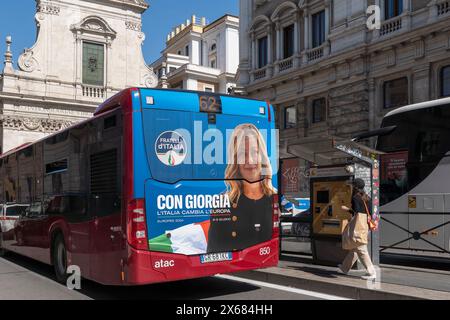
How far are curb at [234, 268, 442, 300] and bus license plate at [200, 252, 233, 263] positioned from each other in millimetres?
1385

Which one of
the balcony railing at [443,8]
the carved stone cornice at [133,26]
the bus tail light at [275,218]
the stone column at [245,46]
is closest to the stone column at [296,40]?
the stone column at [245,46]

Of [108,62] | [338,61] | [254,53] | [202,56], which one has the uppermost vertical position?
[202,56]

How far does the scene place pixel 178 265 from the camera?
707cm

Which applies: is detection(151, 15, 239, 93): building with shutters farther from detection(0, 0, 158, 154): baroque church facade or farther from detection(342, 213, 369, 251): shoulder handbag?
detection(342, 213, 369, 251): shoulder handbag

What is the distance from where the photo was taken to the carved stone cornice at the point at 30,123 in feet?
133

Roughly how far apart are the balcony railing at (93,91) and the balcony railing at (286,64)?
72.4ft

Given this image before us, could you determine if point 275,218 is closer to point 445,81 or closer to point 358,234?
point 358,234

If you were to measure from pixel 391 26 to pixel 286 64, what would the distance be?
7492 mm

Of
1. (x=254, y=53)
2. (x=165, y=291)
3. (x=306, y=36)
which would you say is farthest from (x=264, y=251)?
(x=254, y=53)

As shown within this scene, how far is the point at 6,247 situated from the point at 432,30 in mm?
17123

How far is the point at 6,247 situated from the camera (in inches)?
532

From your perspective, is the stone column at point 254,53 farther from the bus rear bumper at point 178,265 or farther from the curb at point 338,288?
the bus rear bumper at point 178,265

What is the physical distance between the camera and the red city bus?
6.88 meters
